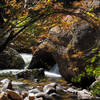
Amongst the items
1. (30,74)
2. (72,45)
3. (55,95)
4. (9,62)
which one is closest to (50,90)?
(55,95)

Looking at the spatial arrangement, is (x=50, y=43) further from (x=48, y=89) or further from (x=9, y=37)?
(x=9, y=37)

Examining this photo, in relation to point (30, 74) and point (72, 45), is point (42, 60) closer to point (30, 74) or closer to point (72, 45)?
point (30, 74)

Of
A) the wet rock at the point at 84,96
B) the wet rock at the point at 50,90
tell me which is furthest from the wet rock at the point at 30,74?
the wet rock at the point at 84,96

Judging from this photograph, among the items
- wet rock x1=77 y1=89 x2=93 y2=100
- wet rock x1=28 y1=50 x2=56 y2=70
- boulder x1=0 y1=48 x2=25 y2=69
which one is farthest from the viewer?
boulder x1=0 y1=48 x2=25 y2=69

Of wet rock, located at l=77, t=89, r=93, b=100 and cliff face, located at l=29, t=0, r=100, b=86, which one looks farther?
cliff face, located at l=29, t=0, r=100, b=86

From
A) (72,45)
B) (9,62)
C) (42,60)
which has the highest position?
(72,45)

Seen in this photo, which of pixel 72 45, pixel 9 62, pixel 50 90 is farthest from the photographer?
pixel 9 62

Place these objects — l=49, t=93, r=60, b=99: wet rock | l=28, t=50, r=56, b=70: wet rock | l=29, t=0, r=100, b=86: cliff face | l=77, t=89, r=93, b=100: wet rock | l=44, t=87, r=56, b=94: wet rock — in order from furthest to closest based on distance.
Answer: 1. l=28, t=50, r=56, b=70: wet rock
2. l=29, t=0, r=100, b=86: cliff face
3. l=44, t=87, r=56, b=94: wet rock
4. l=49, t=93, r=60, b=99: wet rock
5. l=77, t=89, r=93, b=100: wet rock

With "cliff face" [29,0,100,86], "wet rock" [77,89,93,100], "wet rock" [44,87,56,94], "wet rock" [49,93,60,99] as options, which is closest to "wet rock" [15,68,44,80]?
"cliff face" [29,0,100,86]

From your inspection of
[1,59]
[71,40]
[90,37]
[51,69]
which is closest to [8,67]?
[1,59]

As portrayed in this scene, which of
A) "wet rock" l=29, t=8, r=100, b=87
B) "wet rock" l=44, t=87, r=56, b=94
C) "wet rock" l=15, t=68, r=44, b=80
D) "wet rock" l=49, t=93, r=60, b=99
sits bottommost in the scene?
"wet rock" l=15, t=68, r=44, b=80

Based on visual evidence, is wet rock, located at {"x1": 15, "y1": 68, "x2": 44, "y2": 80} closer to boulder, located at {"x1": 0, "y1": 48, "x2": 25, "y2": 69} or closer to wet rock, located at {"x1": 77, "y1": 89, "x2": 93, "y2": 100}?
boulder, located at {"x1": 0, "y1": 48, "x2": 25, "y2": 69}

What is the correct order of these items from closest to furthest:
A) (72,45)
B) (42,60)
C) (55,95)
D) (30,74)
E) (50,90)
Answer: (55,95) < (50,90) < (72,45) < (30,74) < (42,60)

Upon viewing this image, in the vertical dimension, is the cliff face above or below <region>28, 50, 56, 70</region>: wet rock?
above
